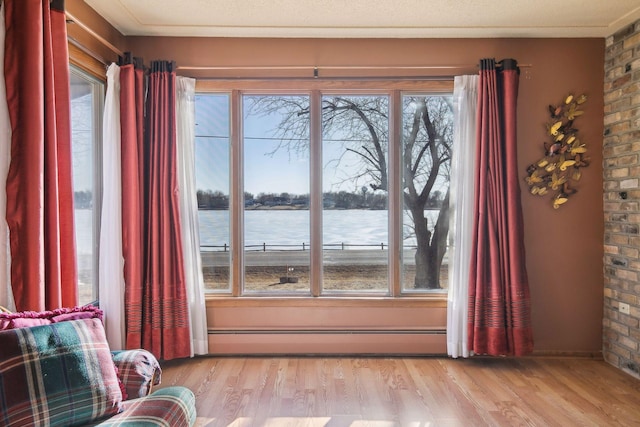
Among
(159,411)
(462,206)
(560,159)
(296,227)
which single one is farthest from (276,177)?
(560,159)

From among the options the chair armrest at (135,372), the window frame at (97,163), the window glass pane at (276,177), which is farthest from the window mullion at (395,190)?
the window frame at (97,163)

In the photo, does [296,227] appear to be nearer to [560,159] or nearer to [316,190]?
[316,190]

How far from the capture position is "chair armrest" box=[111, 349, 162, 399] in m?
1.80

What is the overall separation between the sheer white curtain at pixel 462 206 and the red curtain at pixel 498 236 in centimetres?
6

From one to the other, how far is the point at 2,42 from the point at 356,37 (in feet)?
7.70

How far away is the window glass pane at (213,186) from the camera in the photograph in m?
3.46

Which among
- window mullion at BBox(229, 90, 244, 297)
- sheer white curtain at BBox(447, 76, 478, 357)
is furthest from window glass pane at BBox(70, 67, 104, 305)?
sheer white curtain at BBox(447, 76, 478, 357)

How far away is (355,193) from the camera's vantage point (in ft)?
11.5

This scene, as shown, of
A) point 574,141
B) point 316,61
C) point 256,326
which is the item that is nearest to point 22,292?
point 256,326

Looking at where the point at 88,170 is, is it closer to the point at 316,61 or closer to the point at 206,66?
the point at 206,66

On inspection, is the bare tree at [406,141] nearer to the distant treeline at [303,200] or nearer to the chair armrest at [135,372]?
the distant treeline at [303,200]

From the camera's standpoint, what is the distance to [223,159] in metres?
3.47

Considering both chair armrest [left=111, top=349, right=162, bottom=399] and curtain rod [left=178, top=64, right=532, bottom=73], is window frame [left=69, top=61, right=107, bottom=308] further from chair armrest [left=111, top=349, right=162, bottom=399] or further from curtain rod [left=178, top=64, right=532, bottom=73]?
chair armrest [left=111, top=349, right=162, bottom=399]

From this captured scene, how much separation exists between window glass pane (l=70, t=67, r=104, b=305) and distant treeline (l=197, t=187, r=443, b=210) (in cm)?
84
